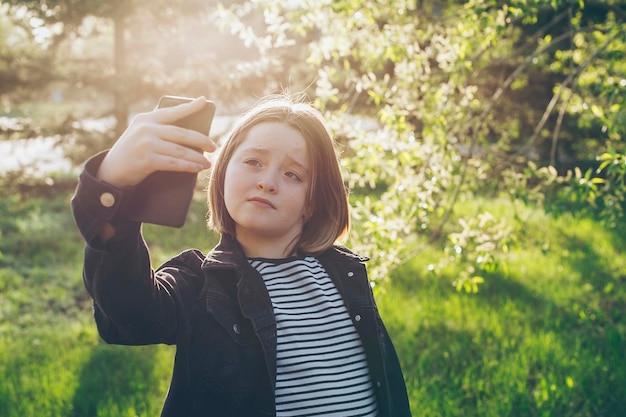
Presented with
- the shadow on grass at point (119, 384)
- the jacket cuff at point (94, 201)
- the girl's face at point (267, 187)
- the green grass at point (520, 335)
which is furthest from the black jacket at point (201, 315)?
the shadow on grass at point (119, 384)

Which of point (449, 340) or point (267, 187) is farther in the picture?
point (449, 340)

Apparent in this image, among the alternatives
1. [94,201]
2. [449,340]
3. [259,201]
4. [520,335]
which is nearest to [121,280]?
[94,201]

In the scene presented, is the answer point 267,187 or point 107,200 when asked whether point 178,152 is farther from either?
point 267,187

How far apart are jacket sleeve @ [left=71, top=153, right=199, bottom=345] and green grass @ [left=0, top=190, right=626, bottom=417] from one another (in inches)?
69.9

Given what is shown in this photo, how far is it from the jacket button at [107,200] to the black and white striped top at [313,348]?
2.02 ft

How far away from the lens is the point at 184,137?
129 cm

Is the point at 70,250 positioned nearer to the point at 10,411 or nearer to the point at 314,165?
the point at 10,411

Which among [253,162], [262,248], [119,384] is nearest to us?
[253,162]

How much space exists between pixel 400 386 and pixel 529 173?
1848 millimetres

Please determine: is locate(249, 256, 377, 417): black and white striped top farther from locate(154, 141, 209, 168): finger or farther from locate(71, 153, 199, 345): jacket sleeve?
locate(154, 141, 209, 168): finger

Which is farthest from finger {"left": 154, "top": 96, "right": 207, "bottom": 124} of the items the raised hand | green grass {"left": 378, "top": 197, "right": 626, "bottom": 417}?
green grass {"left": 378, "top": 197, "right": 626, "bottom": 417}

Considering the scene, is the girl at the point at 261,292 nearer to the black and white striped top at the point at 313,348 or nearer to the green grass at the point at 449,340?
the black and white striped top at the point at 313,348

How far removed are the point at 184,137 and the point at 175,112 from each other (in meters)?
0.07

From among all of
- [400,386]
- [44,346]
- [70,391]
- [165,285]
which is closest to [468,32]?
[400,386]
